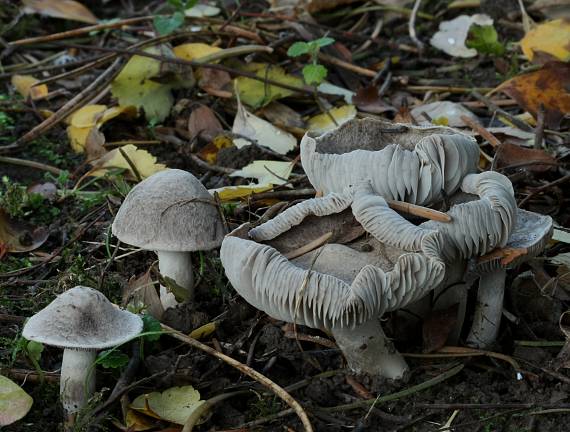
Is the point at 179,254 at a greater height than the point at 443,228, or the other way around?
the point at 443,228

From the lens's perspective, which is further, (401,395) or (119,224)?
(119,224)

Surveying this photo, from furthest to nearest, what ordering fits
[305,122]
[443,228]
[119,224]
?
[305,122] → [119,224] → [443,228]

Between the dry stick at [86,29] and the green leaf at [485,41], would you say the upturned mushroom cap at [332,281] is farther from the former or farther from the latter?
the dry stick at [86,29]

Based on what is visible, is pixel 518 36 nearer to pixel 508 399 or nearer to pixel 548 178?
pixel 548 178

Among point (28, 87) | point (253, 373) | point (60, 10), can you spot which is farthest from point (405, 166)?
point (60, 10)

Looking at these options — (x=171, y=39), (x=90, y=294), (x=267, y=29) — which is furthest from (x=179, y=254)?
(x=267, y=29)

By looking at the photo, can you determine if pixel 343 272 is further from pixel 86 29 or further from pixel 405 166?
pixel 86 29

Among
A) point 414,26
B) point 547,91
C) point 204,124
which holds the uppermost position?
point 547,91
